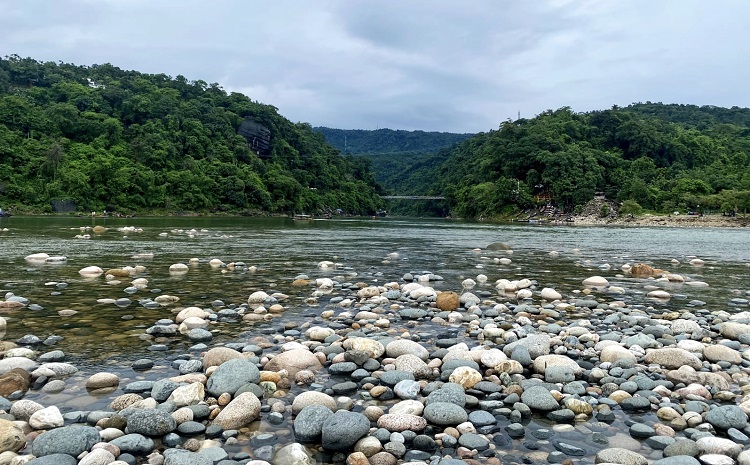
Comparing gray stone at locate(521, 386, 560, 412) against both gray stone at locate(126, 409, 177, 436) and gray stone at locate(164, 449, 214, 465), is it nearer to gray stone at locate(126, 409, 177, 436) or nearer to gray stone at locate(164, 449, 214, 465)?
gray stone at locate(164, 449, 214, 465)

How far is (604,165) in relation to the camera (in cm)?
13850

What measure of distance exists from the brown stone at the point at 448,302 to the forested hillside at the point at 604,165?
104424mm

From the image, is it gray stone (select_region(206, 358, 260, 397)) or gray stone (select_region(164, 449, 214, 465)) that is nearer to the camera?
gray stone (select_region(164, 449, 214, 465))

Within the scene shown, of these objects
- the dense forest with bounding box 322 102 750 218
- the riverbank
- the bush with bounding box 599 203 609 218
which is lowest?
the riverbank

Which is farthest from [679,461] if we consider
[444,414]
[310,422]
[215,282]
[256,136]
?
[256,136]

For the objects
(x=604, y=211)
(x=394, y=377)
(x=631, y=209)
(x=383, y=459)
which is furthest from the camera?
(x=604, y=211)

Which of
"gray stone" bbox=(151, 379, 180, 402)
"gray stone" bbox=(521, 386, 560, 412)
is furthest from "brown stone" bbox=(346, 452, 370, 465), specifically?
"gray stone" bbox=(151, 379, 180, 402)

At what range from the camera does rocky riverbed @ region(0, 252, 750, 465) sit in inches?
166

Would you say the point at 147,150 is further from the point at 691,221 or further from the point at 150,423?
the point at 150,423

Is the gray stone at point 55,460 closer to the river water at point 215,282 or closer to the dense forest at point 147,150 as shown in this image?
the river water at point 215,282

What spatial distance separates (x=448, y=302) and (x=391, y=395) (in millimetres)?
5170

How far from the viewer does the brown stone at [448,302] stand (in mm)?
10461

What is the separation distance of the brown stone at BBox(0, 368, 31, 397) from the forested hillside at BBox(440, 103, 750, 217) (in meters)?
112

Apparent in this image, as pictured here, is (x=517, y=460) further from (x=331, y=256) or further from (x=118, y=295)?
(x=331, y=256)
